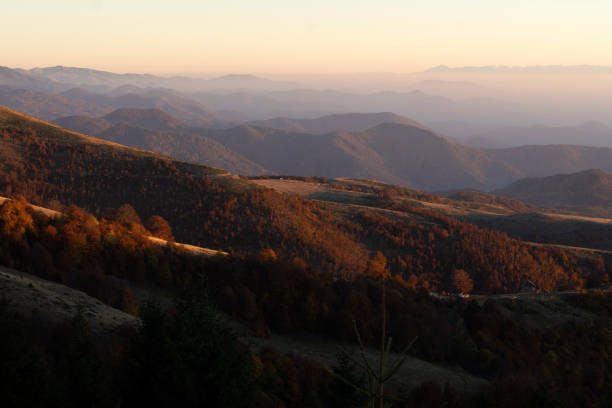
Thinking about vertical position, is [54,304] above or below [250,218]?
above

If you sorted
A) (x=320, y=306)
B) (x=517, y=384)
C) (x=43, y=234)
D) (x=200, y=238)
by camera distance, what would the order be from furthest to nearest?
(x=200, y=238) < (x=320, y=306) < (x=43, y=234) < (x=517, y=384)

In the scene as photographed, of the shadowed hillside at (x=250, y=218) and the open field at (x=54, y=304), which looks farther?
the shadowed hillside at (x=250, y=218)

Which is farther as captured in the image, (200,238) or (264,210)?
(264,210)

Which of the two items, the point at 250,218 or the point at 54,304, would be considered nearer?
the point at 54,304

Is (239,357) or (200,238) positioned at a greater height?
(239,357)

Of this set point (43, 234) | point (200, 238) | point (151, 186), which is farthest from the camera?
point (151, 186)

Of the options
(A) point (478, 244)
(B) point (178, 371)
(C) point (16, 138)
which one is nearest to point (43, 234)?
(B) point (178, 371)

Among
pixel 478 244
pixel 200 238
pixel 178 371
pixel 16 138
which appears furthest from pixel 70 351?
pixel 16 138

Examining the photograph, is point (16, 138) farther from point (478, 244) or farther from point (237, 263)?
point (478, 244)

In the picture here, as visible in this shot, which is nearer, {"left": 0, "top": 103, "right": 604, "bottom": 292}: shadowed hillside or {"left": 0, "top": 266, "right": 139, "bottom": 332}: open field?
{"left": 0, "top": 266, "right": 139, "bottom": 332}: open field

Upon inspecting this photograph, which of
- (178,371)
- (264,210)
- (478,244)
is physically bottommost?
(478,244)
